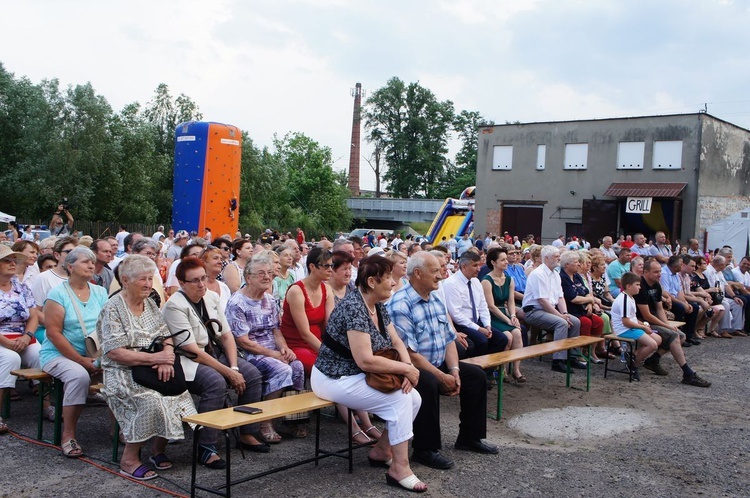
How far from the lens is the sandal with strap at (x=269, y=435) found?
5.56 meters

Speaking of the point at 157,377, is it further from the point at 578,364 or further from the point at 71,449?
the point at 578,364

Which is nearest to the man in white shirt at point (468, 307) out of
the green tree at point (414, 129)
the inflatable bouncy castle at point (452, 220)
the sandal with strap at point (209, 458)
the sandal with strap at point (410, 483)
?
the sandal with strap at point (410, 483)

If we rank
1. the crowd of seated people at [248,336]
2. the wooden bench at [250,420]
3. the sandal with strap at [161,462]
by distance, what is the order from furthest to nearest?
1. the sandal with strap at [161,462]
2. the crowd of seated people at [248,336]
3. the wooden bench at [250,420]

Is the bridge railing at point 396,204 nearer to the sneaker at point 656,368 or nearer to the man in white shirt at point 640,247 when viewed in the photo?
the man in white shirt at point 640,247

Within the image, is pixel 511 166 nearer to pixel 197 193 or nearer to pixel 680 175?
pixel 680 175

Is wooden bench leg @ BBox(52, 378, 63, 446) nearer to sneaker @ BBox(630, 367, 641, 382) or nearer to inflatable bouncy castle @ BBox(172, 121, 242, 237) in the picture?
sneaker @ BBox(630, 367, 641, 382)

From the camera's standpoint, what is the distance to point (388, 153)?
70875 millimetres

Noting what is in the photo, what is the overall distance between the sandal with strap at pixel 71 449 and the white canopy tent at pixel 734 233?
27022 millimetres

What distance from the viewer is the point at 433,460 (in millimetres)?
5102

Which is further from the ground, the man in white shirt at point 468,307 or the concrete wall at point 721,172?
the concrete wall at point 721,172

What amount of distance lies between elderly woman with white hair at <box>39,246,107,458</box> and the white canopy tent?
1050 inches

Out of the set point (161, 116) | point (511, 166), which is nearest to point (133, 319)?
point (511, 166)

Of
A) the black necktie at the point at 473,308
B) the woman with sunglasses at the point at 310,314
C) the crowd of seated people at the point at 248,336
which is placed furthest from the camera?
the black necktie at the point at 473,308

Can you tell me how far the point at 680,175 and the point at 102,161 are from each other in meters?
25.8
